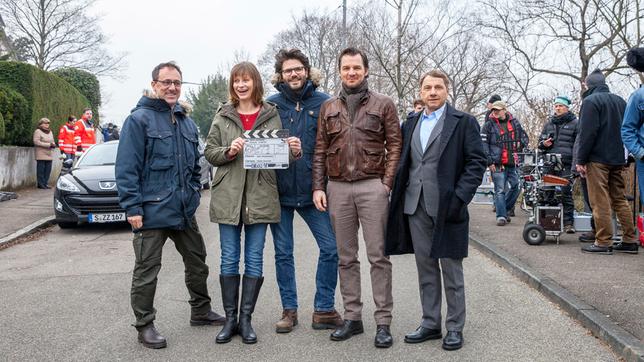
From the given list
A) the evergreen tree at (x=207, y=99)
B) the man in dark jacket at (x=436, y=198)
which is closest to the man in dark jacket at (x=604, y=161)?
the man in dark jacket at (x=436, y=198)

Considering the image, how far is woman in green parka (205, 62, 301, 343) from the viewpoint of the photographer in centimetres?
500

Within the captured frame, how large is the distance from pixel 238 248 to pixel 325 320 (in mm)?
937

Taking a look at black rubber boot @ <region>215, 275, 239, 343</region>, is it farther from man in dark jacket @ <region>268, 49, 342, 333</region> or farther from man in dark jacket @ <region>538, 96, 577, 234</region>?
man in dark jacket @ <region>538, 96, 577, 234</region>

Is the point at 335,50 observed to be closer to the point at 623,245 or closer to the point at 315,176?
the point at 623,245

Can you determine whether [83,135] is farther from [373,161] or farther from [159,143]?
[373,161]

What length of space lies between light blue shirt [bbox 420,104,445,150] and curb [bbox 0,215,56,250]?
7588mm

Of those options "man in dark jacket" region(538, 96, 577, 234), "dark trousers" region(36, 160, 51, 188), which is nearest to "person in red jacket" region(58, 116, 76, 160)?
"dark trousers" region(36, 160, 51, 188)

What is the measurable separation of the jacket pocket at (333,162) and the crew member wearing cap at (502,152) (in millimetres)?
7006

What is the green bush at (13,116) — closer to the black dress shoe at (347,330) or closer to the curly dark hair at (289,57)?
the curly dark hair at (289,57)

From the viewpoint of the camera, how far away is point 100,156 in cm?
1245

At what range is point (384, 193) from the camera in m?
4.88

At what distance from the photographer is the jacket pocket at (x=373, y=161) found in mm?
4867

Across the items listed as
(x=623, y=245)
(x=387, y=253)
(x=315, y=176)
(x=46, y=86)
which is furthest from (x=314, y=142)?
(x=46, y=86)

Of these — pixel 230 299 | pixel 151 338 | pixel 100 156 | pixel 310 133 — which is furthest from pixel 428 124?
pixel 100 156
